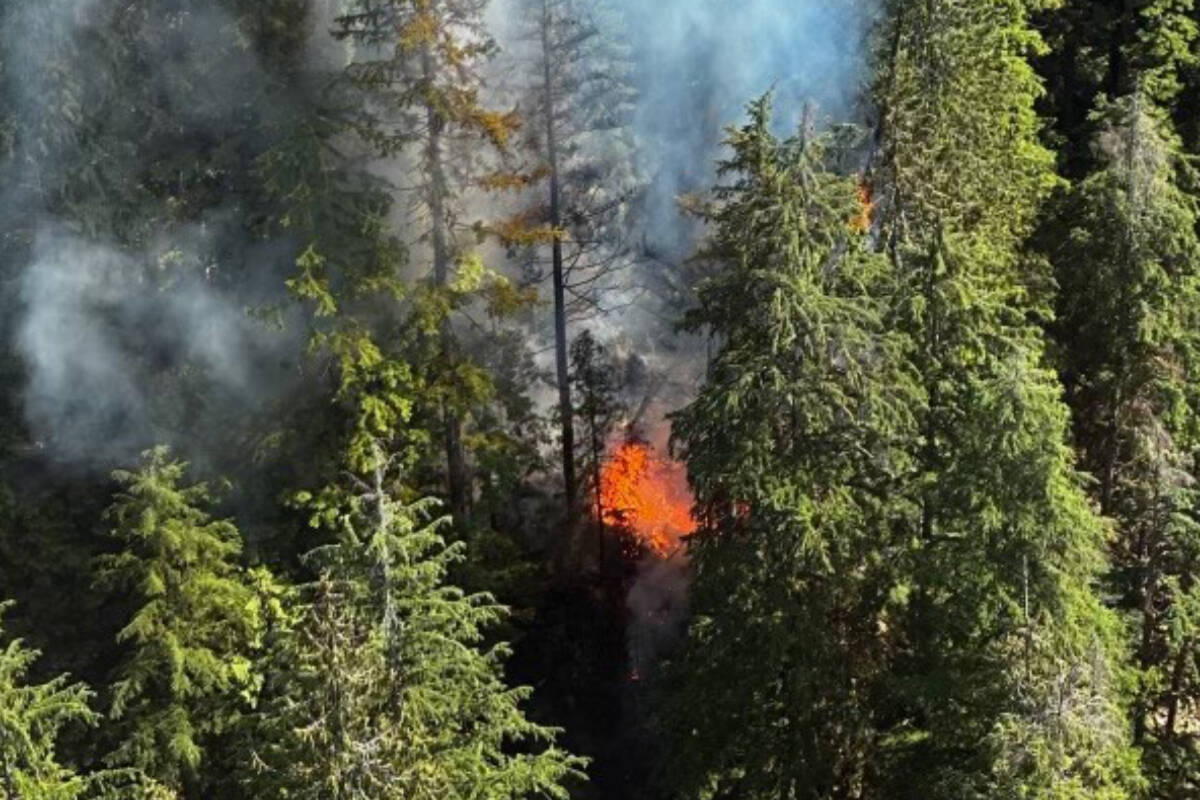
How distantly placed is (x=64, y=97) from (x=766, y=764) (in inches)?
688

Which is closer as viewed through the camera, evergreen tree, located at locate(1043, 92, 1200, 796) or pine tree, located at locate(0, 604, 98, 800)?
pine tree, located at locate(0, 604, 98, 800)

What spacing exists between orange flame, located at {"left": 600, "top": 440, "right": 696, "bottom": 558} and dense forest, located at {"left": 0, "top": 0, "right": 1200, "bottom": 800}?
0.13 meters

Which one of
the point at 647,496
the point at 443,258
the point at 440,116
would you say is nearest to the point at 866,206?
the point at 443,258

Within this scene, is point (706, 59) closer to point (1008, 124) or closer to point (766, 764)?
point (1008, 124)

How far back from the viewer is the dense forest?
13.4 meters

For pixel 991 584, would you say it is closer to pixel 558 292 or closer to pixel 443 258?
pixel 443 258

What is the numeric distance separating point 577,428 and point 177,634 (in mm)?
14113

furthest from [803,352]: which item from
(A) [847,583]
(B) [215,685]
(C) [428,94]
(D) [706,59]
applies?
(D) [706,59]

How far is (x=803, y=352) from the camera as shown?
14523 millimetres

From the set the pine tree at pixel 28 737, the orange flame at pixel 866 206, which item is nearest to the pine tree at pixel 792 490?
the orange flame at pixel 866 206

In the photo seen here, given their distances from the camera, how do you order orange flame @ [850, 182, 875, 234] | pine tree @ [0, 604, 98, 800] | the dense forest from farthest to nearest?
orange flame @ [850, 182, 875, 234] → the dense forest → pine tree @ [0, 604, 98, 800]

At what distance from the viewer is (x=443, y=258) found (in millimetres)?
20562

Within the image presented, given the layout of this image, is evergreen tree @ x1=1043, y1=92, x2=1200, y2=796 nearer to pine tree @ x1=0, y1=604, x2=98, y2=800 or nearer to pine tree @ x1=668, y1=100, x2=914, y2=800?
pine tree @ x1=668, y1=100, x2=914, y2=800

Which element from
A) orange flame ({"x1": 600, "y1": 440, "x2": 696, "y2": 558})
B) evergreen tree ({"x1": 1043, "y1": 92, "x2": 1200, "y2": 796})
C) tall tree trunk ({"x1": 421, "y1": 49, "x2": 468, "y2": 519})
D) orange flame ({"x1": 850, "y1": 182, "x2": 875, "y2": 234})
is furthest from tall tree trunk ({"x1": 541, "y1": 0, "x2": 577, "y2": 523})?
evergreen tree ({"x1": 1043, "y1": 92, "x2": 1200, "y2": 796})
